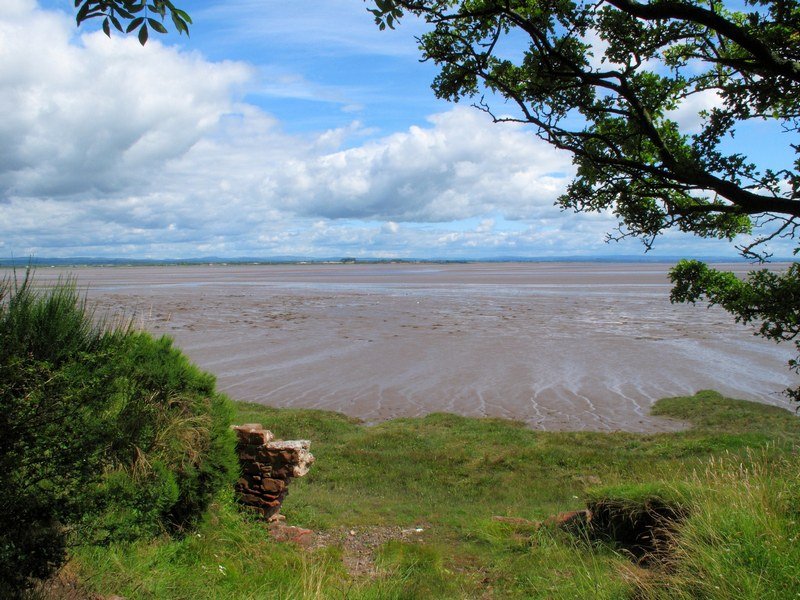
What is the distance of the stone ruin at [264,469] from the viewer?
8883mm

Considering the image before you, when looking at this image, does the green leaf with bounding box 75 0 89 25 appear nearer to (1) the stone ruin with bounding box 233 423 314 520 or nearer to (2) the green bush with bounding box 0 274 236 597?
(2) the green bush with bounding box 0 274 236 597

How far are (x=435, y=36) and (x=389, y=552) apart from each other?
6250 millimetres

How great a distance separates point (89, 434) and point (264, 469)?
4632mm

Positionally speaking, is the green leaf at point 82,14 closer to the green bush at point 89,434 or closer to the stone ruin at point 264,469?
the green bush at point 89,434

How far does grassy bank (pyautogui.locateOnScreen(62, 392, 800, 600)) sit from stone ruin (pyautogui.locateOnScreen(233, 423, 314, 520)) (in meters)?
0.56

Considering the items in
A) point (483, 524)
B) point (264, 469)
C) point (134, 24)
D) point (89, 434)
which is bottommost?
point (483, 524)

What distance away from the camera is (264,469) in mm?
9031

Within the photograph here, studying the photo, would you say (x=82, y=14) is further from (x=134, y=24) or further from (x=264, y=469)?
(x=264, y=469)

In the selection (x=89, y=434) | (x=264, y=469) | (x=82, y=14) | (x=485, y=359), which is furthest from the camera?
(x=485, y=359)

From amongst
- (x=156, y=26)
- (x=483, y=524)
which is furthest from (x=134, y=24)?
(x=483, y=524)

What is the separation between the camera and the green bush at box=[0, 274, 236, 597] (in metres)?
4.21

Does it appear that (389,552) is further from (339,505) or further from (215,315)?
(215,315)

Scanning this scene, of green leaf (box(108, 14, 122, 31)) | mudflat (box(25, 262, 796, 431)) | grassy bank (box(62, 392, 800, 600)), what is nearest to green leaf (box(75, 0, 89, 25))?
green leaf (box(108, 14, 122, 31))

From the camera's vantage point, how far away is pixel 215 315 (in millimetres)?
38719
